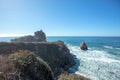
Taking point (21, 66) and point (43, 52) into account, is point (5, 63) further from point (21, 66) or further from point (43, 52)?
point (43, 52)

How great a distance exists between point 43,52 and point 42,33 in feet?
101

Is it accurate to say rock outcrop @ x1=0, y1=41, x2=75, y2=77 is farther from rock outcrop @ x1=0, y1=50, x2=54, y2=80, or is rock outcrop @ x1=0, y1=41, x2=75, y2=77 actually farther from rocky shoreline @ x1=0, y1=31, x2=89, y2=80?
rock outcrop @ x1=0, y1=50, x2=54, y2=80

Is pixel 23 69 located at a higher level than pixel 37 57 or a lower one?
lower

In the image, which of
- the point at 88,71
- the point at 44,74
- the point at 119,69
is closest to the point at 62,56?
the point at 88,71

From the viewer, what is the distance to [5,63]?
785 cm

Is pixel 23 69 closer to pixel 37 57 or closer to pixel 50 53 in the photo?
pixel 37 57

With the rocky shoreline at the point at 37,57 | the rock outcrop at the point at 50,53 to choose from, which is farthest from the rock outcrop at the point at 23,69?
the rock outcrop at the point at 50,53

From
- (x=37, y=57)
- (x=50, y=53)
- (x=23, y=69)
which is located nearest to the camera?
(x=23, y=69)

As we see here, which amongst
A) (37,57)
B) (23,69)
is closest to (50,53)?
(37,57)

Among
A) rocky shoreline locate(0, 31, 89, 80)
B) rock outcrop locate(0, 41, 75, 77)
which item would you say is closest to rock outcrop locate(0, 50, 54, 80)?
rocky shoreline locate(0, 31, 89, 80)

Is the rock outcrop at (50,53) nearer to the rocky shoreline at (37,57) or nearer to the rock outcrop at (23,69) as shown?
the rocky shoreline at (37,57)

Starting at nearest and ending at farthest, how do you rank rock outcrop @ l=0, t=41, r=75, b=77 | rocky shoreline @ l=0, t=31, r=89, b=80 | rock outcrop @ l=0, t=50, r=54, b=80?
1. rock outcrop @ l=0, t=50, r=54, b=80
2. rocky shoreline @ l=0, t=31, r=89, b=80
3. rock outcrop @ l=0, t=41, r=75, b=77

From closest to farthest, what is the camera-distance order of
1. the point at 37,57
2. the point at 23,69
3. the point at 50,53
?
the point at 23,69, the point at 37,57, the point at 50,53

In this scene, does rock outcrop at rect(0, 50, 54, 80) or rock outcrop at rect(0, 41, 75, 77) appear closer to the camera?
rock outcrop at rect(0, 50, 54, 80)
